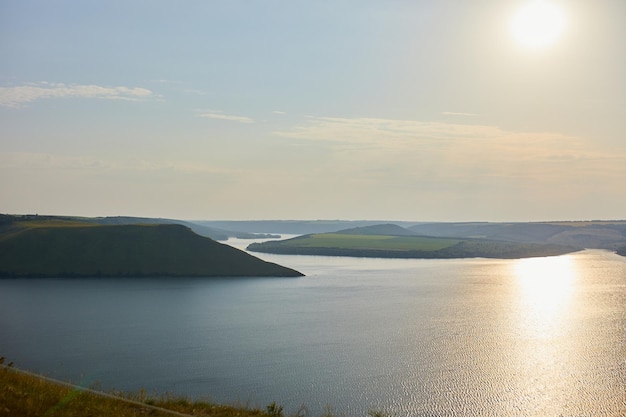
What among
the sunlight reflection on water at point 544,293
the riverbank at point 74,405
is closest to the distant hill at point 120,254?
the sunlight reflection on water at point 544,293

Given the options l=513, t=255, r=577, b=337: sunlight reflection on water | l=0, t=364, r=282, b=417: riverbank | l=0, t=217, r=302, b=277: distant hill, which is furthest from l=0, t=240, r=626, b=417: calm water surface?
l=0, t=217, r=302, b=277: distant hill

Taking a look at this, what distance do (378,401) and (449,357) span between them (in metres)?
15.5

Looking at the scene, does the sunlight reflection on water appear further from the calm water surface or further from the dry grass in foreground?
the dry grass in foreground

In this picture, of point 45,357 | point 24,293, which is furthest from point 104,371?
point 24,293

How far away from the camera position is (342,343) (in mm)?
57562

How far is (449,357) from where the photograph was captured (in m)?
51.0

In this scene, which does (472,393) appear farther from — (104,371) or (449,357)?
(104,371)

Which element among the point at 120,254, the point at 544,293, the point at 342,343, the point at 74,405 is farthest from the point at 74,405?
the point at 120,254

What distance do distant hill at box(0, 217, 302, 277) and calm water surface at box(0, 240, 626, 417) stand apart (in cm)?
1784

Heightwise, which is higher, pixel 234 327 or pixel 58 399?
pixel 58 399

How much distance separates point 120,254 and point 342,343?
3631 inches

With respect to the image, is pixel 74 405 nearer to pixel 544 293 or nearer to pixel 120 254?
pixel 544 293

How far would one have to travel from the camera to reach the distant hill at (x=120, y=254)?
128625 millimetres

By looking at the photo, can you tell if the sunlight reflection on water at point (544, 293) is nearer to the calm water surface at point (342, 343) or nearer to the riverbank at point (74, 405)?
the calm water surface at point (342, 343)
